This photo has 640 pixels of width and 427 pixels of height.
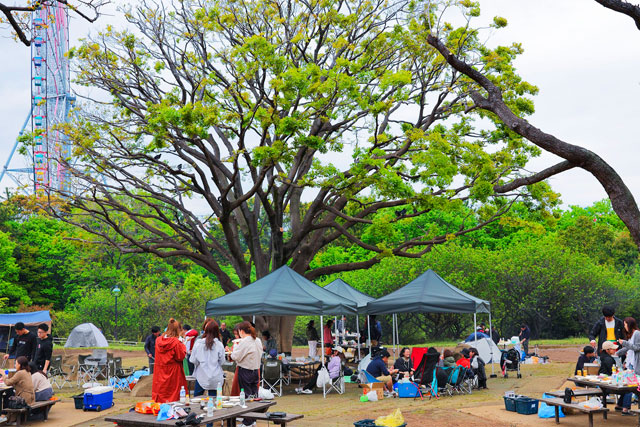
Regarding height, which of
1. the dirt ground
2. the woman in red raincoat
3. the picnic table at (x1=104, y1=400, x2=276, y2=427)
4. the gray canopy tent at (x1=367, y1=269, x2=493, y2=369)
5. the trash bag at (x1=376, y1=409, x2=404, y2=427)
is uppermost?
the gray canopy tent at (x1=367, y1=269, x2=493, y2=369)

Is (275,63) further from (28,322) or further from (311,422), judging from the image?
(28,322)

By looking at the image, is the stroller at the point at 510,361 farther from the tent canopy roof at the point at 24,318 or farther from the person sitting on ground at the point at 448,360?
the tent canopy roof at the point at 24,318

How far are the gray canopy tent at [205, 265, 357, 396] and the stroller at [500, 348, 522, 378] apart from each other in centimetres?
540

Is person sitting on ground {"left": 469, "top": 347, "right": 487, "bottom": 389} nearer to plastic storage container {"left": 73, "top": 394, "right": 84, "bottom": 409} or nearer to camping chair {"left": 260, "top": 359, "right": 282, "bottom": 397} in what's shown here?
camping chair {"left": 260, "top": 359, "right": 282, "bottom": 397}

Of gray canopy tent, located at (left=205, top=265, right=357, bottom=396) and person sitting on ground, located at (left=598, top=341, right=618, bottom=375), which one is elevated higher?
gray canopy tent, located at (left=205, top=265, right=357, bottom=396)

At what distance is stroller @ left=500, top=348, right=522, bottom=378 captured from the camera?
17.7 m

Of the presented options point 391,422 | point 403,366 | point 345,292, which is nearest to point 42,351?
point 403,366

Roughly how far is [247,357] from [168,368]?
3.86 ft

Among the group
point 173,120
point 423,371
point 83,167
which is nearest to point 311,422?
point 423,371

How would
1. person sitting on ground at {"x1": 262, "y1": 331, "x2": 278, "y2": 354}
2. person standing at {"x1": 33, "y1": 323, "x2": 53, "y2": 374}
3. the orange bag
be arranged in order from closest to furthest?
the orange bag → person standing at {"x1": 33, "y1": 323, "x2": 53, "y2": 374} → person sitting on ground at {"x1": 262, "y1": 331, "x2": 278, "y2": 354}

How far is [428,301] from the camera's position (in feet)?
51.8

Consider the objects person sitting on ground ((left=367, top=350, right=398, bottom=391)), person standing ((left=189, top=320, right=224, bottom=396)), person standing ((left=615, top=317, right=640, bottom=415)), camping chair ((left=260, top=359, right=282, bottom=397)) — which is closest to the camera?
person standing ((left=189, top=320, right=224, bottom=396))

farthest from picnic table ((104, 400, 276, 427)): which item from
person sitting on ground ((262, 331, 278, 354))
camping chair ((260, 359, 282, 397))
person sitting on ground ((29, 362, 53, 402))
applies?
person sitting on ground ((262, 331, 278, 354))

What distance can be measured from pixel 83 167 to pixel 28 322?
6961 millimetres
